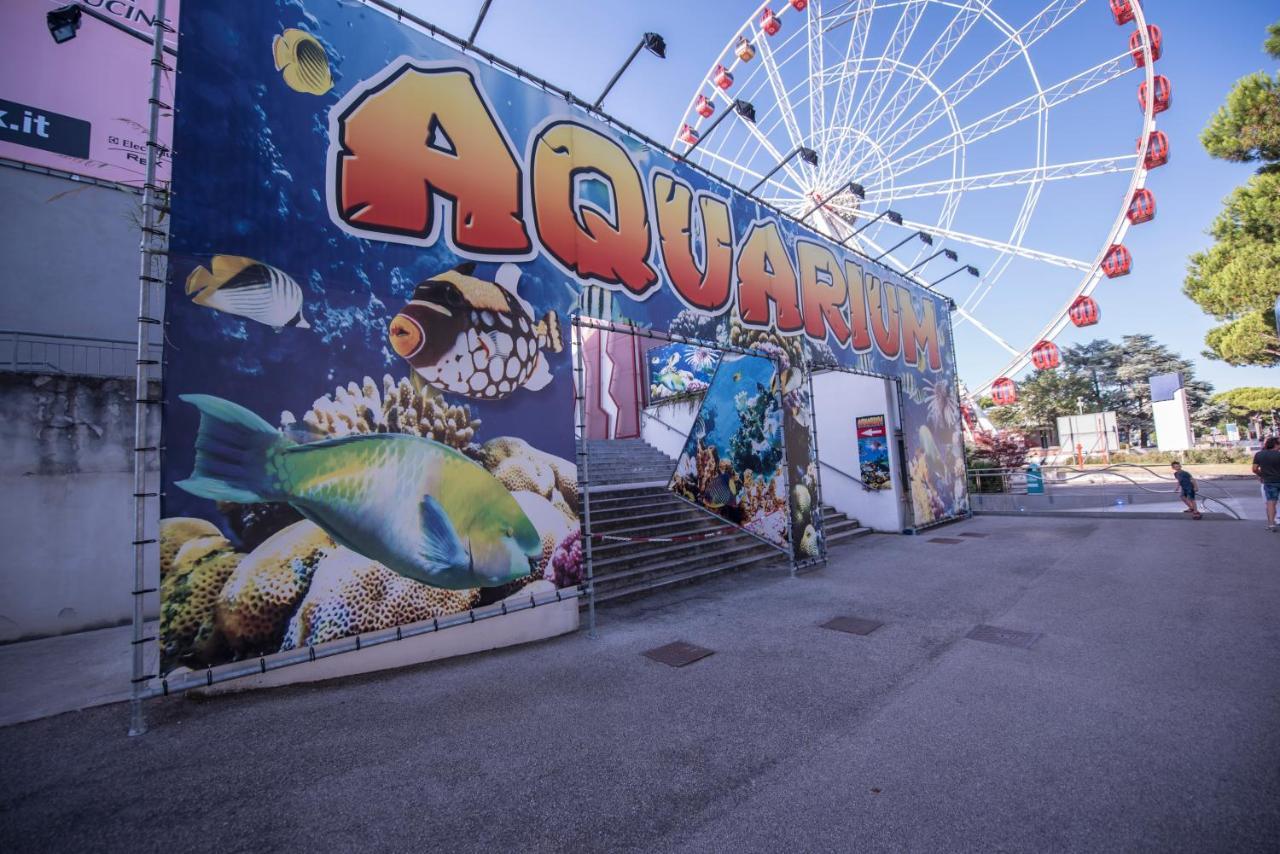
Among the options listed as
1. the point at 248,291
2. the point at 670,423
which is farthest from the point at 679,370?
the point at 248,291

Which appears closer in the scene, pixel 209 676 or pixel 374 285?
pixel 209 676

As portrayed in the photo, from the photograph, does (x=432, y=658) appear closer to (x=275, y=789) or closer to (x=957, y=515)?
(x=275, y=789)

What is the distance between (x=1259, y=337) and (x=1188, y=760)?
89.7 ft

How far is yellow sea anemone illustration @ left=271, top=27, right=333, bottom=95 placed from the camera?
440cm

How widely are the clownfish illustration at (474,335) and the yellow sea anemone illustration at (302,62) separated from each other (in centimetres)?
193

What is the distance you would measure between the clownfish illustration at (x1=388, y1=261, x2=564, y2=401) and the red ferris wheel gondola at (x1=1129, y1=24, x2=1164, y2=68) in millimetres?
23827

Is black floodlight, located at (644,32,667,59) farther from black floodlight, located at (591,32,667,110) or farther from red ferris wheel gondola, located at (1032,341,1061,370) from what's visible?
red ferris wheel gondola, located at (1032,341,1061,370)

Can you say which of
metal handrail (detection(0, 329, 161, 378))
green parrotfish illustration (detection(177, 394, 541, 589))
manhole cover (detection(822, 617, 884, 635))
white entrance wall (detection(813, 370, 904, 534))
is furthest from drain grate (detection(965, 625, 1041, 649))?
metal handrail (detection(0, 329, 161, 378))

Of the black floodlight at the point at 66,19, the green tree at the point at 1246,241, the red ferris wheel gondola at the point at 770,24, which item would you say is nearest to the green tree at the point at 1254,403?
the green tree at the point at 1246,241

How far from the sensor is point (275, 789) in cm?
285

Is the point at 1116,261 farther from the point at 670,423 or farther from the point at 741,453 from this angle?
the point at 741,453

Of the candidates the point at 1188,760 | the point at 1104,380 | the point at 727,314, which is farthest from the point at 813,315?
the point at 1104,380

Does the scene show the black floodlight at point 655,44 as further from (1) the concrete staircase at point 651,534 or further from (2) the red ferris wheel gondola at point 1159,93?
(2) the red ferris wheel gondola at point 1159,93

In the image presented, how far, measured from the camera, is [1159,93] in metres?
17.0
